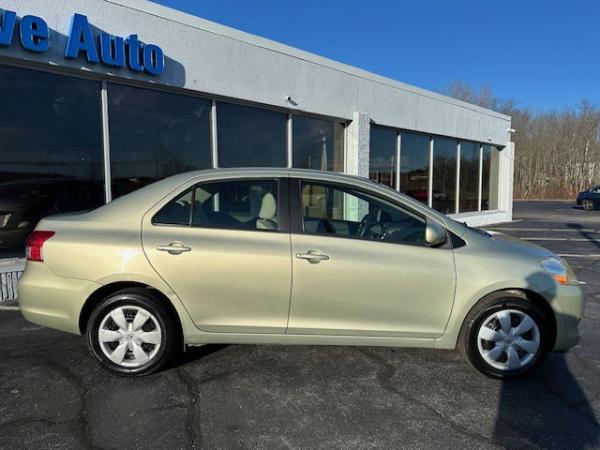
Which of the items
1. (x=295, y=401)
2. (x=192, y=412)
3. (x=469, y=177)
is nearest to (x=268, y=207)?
(x=295, y=401)

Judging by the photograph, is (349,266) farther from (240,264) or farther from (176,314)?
(176,314)

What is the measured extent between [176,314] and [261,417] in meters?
1.04

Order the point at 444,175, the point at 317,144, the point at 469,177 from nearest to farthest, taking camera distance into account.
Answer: the point at 317,144 < the point at 444,175 < the point at 469,177

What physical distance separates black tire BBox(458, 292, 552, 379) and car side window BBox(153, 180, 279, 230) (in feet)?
5.46

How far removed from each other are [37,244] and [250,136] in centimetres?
562

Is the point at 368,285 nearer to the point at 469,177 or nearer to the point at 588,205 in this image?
the point at 469,177

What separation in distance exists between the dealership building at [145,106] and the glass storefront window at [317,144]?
3 centimetres

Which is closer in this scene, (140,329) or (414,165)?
(140,329)

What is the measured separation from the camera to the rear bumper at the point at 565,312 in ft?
10.6

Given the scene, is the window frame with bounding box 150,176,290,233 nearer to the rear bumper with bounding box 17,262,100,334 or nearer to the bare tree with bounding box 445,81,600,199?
the rear bumper with bounding box 17,262,100,334

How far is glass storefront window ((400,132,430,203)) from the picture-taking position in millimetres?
12281

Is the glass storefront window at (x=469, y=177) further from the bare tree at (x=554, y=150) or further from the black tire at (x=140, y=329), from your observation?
the bare tree at (x=554, y=150)

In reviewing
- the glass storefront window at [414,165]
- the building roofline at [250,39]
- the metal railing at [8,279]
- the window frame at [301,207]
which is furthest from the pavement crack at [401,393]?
the glass storefront window at [414,165]

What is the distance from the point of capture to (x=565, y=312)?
3.24m
